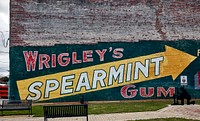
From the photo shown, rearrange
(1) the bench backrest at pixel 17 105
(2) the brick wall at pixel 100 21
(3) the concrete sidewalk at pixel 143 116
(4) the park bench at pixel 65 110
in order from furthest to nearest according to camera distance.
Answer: (2) the brick wall at pixel 100 21, (1) the bench backrest at pixel 17 105, (3) the concrete sidewalk at pixel 143 116, (4) the park bench at pixel 65 110

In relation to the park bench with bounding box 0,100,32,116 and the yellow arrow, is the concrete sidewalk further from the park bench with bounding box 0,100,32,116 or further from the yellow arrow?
the yellow arrow

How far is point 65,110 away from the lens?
1330cm

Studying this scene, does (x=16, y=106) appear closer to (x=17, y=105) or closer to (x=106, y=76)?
(x=17, y=105)

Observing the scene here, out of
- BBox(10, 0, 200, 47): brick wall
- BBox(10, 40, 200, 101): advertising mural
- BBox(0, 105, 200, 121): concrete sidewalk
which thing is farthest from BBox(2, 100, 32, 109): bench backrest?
BBox(10, 0, 200, 47): brick wall

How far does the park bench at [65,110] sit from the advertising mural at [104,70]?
10.1 m

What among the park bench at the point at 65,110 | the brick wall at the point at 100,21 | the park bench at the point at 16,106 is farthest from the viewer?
the brick wall at the point at 100,21

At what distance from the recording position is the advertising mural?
23.3m

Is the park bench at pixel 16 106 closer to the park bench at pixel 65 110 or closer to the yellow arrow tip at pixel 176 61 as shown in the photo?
the park bench at pixel 65 110

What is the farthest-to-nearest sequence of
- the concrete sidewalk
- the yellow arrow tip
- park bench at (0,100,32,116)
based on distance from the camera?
the yellow arrow tip < park bench at (0,100,32,116) < the concrete sidewalk

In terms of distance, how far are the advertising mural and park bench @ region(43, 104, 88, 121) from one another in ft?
33.3

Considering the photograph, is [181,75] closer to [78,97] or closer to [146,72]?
[146,72]

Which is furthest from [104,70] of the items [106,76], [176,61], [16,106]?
[16,106]

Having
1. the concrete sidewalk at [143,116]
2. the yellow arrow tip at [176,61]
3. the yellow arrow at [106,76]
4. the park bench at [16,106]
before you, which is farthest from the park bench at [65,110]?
the yellow arrow tip at [176,61]

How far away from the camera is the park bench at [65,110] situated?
13.2 metres
